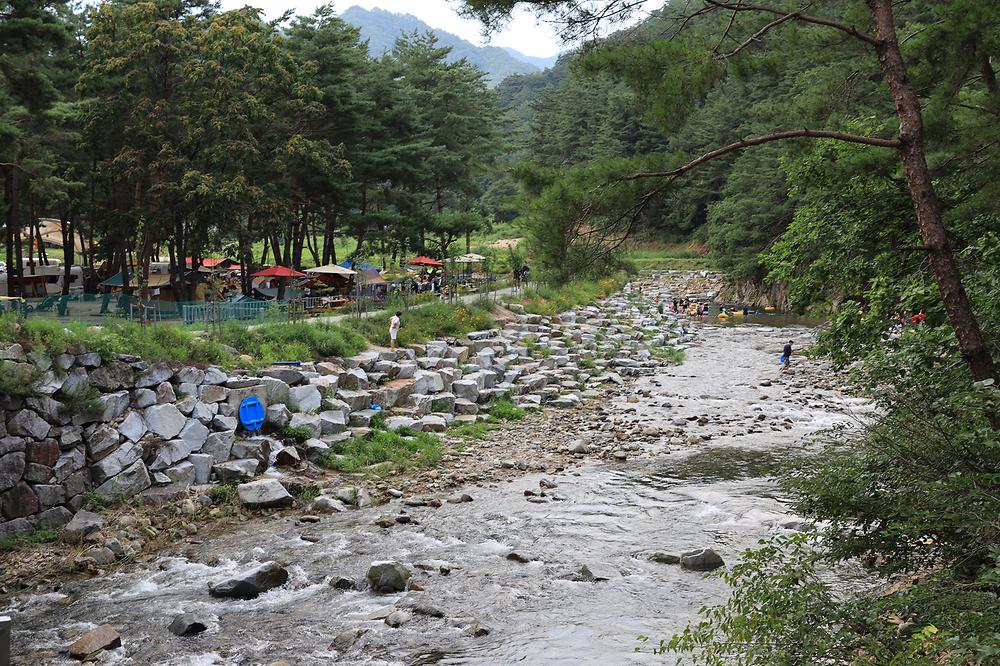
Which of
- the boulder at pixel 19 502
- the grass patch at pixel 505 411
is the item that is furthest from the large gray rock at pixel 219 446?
the grass patch at pixel 505 411

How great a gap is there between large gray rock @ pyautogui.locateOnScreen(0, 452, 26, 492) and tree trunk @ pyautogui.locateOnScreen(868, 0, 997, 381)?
1218 cm

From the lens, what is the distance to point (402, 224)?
3453 centimetres

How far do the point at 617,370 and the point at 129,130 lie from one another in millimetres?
17220

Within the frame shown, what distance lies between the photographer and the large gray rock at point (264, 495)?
512 inches

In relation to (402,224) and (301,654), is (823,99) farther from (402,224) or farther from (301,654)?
(402,224)

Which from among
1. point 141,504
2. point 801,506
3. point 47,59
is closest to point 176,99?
point 47,59

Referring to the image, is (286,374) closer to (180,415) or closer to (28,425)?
(180,415)

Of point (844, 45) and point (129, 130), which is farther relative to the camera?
point (129, 130)

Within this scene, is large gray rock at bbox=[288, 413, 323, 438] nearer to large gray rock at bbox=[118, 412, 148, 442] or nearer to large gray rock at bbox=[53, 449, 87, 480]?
large gray rock at bbox=[118, 412, 148, 442]

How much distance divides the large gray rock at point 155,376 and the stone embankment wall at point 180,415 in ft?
0.06

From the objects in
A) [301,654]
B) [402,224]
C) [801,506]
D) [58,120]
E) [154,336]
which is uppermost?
[58,120]

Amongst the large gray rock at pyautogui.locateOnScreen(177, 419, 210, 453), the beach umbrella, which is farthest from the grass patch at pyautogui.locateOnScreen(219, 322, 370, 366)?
the beach umbrella

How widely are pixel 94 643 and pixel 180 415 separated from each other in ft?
19.8

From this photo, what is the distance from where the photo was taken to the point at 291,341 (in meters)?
18.5
